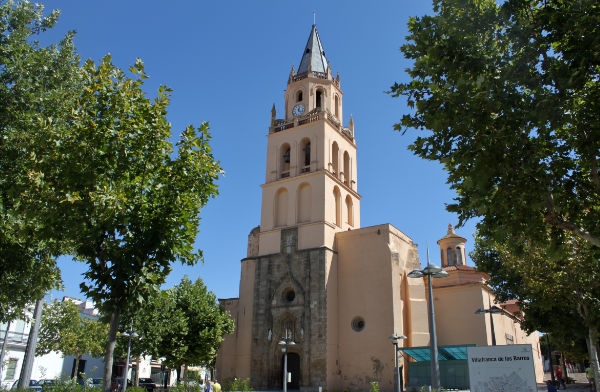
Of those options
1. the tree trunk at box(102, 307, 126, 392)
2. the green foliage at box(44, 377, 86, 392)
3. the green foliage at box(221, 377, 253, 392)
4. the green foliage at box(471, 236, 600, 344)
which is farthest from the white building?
the green foliage at box(471, 236, 600, 344)

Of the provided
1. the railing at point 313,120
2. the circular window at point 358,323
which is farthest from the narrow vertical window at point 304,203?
the circular window at point 358,323

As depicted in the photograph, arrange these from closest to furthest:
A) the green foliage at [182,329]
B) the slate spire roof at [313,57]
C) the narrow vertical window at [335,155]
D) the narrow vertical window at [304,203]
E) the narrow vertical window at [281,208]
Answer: the green foliage at [182,329] < the narrow vertical window at [304,203] < the narrow vertical window at [281,208] < the narrow vertical window at [335,155] < the slate spire roof at [313,57]

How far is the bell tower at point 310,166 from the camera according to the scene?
31.7 meters

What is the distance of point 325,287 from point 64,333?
19260mm

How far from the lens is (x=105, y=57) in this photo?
9.98m

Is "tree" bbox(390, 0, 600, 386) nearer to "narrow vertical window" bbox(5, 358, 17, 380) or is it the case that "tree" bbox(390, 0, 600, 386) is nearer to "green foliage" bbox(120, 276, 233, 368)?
"green foliage" bbox(120, 276, 233, 368)

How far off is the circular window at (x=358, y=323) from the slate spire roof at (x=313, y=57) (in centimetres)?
2005

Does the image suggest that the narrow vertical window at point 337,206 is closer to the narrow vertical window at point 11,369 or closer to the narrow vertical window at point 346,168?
the narrow vertical window at point 346,168

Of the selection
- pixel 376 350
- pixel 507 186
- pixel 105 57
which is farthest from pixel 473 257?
pixel 105 57

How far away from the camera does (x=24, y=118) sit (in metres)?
11.7

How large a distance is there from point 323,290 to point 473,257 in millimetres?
10444

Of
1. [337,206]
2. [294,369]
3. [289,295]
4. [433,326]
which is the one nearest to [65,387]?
[433,326]

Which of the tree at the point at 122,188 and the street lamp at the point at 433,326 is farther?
the street lamp at the point at 433,326

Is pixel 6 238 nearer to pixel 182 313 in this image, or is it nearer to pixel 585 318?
pixel 182 313
